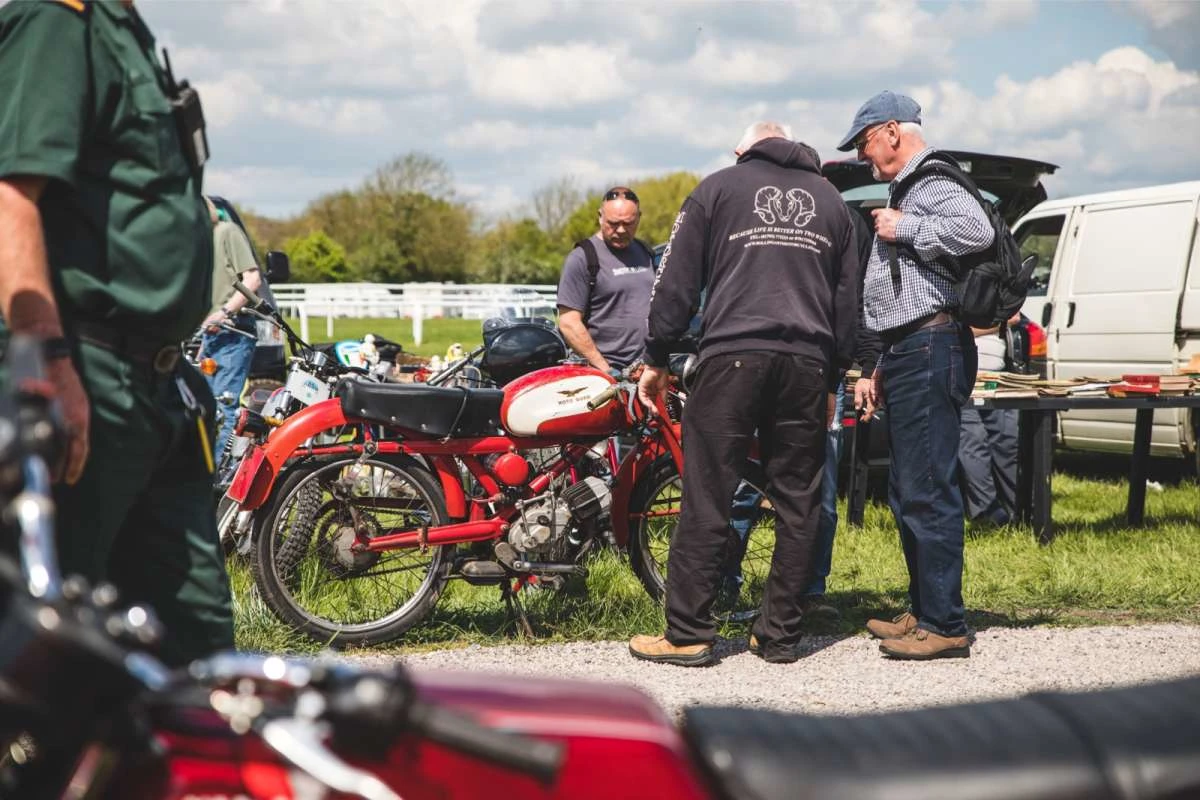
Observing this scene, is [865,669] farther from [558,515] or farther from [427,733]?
[427,733]

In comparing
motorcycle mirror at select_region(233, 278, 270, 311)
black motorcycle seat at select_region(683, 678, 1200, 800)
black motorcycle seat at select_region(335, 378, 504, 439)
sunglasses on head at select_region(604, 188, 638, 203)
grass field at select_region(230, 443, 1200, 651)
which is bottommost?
grass field at select_region(230, 443, 1200, 651)

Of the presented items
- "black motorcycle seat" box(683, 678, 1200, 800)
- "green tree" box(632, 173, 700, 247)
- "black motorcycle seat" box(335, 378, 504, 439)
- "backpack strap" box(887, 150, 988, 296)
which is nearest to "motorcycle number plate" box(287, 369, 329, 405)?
"black motorcycle seat" box(335, 378, 504, 439)

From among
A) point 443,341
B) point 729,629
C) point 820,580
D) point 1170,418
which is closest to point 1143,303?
point 1170,418

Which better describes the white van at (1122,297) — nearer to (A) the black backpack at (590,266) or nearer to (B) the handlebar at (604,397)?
(A) the black backpack at (590,266)

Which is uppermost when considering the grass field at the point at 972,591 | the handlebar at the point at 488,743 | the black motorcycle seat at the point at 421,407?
the handlebar at the point at 488,743

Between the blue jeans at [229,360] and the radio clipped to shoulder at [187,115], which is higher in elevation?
the radio clipped to shoulder at [187,115]

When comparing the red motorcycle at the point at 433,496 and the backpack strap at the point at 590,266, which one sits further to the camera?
the backpack strap at the point at 590,266

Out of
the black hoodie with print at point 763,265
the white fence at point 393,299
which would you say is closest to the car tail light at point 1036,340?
the black hoodie with print at point 763,265

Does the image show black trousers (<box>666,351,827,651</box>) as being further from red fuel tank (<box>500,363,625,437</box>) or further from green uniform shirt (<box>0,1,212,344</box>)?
green uniform shirt (<box>0,1,212,344</box>)

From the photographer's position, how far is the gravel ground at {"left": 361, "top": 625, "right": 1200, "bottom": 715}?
453 cm

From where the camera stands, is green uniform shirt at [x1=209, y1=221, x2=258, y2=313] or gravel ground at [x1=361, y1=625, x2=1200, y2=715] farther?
green uniform shirt at [x1=209, y1=221, x2=258, y2=313]

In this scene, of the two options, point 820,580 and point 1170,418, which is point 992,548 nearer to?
point 820,580

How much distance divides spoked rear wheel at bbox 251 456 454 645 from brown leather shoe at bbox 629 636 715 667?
917mm

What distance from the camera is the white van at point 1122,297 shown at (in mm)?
9234
